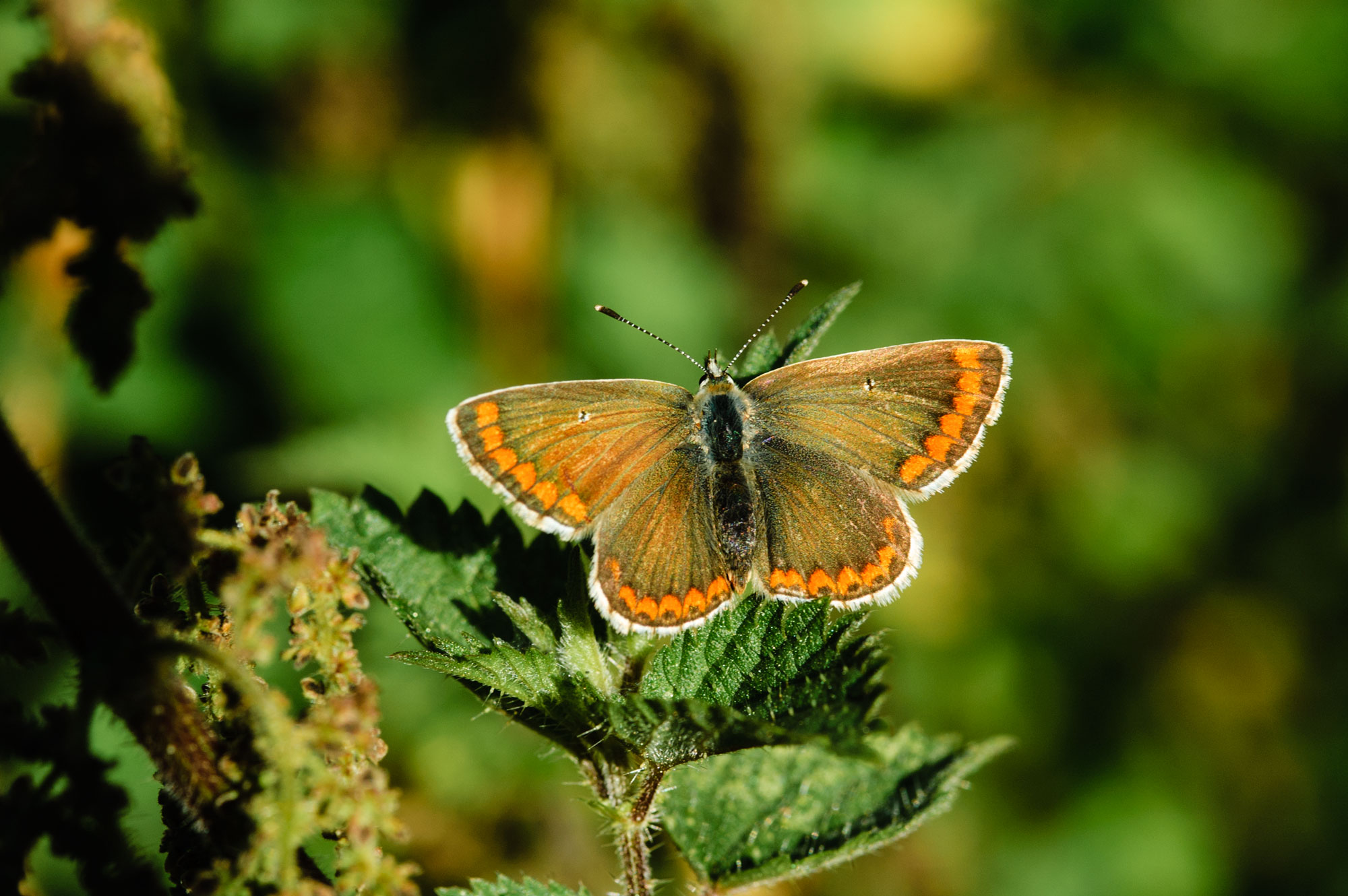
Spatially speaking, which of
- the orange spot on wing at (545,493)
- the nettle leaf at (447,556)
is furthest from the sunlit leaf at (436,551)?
the orange spot on wing at (545,493)

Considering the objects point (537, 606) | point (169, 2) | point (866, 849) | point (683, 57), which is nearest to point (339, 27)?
point (169, 2)

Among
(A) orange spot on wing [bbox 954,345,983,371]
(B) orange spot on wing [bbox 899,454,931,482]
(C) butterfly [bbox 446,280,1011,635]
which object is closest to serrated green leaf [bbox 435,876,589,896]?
(C) butterfly [bbox 446,280,1011,635]

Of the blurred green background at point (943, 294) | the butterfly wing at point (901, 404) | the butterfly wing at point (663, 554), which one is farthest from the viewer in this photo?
the blurred green background at point (943, 294)

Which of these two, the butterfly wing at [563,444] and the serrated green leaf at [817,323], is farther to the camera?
the butterfly wing at [563,444]

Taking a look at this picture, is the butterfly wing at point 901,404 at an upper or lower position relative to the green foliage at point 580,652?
upper

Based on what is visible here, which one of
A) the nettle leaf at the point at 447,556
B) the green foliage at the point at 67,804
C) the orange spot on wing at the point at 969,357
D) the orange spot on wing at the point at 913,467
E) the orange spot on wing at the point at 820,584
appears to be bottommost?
the green foliage at the point at 67,804

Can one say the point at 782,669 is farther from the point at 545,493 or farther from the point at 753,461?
the point at 753,461

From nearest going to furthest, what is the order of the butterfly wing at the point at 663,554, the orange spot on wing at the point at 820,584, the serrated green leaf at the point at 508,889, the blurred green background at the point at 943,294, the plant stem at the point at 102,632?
the plant stem at the point at 102,632
the serrated green leaf at the point at 508,889
the butterfly wing at the point at 663,554
the orange spot on wing at the point at 820,584
the blurred green background at the point at 943,294

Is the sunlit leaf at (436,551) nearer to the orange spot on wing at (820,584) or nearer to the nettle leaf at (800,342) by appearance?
the orange spot on wing at (820,584)
